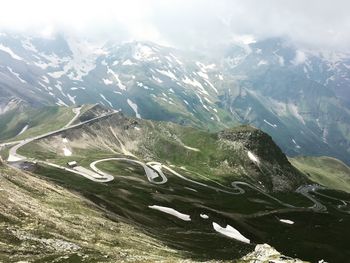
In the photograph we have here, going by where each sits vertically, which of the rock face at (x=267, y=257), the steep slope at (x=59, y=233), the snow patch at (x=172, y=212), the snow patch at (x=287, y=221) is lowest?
the steep slope at (x=59, y=233)

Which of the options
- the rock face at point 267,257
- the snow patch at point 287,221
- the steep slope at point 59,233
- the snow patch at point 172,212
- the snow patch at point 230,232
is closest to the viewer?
the steep slope at point 59,233

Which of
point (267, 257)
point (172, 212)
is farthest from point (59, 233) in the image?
point (172, 212)

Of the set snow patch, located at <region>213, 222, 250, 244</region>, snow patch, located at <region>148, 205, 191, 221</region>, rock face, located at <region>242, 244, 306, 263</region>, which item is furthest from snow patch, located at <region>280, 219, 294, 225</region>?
rock face, located at <region>242, 244, 306, 263</region>

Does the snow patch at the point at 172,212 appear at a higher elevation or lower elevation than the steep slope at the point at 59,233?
higher

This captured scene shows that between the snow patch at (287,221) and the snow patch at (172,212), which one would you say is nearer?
the snow patch at (172,212)

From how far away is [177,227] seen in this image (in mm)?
123500

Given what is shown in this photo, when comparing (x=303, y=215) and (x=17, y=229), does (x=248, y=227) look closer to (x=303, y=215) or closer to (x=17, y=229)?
(x=303, y=215)

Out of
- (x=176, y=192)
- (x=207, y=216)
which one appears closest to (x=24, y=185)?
(x=207, y=216)

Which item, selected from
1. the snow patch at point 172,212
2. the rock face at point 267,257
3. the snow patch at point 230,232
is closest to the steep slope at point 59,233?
the rock face at point 267,257

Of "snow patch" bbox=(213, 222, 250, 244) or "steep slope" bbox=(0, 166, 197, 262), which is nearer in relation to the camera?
"steep slope" bbox=(0, 166, 197, 262)

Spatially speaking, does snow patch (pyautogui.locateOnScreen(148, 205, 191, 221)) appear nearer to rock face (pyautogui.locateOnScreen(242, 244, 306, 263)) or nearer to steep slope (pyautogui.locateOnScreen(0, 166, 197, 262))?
steep slope (pyautogui.locateOnScreen(0, 166, 197, 262))

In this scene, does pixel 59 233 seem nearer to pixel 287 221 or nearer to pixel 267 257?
pixel 267 257

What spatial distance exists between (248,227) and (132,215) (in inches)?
1843

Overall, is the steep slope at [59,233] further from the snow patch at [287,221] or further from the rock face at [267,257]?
the snow patch at [287,221]
